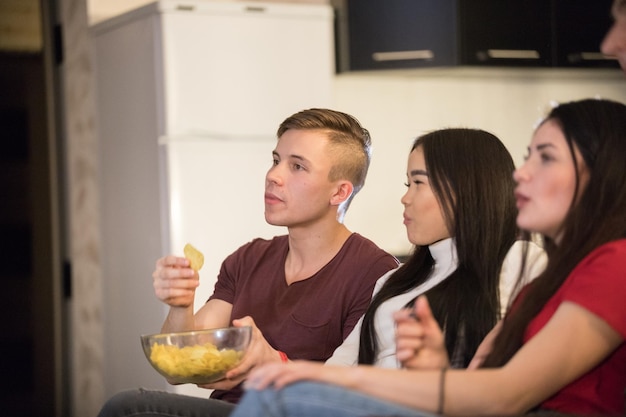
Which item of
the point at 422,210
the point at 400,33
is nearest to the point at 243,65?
the point at 400,33

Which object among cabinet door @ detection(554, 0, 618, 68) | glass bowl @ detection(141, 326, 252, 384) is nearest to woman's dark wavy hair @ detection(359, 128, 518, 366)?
glass bowl @ detection(141, 326, 252, 384)

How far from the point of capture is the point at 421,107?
4.68 meters

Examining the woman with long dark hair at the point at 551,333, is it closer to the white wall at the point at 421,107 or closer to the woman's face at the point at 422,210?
the woman's face at the point at 422,210

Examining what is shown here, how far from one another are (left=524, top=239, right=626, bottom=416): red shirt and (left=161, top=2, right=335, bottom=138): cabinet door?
92.3 inches

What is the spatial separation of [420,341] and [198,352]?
569 mm

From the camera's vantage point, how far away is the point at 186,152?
3.91 metres

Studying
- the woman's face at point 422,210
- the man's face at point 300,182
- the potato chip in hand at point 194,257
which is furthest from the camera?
the man's face at point 300,182

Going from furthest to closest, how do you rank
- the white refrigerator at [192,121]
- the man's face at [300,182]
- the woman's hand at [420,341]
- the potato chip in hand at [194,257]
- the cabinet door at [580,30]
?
the cabinet door at [580,30]
the white refrigerator at [192,121]
the man's face at [300,182]
the potato chip in hand at [194,257]
the woman's hand at [420,341]

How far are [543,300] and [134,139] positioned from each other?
8.30ft

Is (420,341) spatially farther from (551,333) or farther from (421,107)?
(421,107)

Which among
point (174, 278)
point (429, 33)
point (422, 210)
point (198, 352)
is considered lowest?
point (198, 352)

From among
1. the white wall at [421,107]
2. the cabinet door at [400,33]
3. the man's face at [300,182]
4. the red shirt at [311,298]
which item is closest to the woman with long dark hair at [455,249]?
the red shirt at [311,298]

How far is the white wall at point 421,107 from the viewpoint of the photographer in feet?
14.9

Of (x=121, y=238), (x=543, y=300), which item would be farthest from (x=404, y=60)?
(x=543, y=300)
